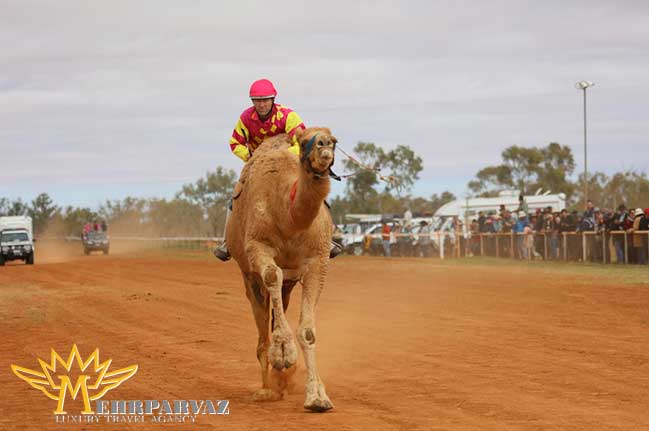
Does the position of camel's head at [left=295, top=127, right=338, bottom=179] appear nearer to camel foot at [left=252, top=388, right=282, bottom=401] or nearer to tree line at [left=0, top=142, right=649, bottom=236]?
camel foot at [left=252, top=388, right=282, bottom=401]

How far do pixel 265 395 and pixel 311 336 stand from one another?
117 centimetres

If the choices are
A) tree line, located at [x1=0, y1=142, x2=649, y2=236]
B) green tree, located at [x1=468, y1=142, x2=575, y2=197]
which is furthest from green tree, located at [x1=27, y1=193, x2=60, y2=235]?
green tree, located at [x1=468, y1=142, x2=575, y2=197]

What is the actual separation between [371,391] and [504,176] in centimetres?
9184

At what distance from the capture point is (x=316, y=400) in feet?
29.8

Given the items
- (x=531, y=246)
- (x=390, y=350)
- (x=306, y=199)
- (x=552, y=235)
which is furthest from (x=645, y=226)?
(x=306, y=199)

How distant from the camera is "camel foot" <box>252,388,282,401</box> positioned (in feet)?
Answer: 33.8

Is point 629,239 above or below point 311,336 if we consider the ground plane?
above

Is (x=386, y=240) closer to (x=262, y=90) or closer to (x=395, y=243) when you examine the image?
(x=395, y=243)

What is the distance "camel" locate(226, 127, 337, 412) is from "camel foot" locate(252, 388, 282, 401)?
10 millimetres

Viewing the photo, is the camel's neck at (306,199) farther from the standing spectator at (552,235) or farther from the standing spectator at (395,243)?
the standing spectator at (395,243)

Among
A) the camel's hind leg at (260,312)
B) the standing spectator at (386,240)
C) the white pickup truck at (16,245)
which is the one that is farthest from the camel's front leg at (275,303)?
the white pickup truck at (16,245)

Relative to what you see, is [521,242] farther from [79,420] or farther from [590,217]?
[79,420]

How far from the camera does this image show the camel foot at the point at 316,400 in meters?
9.07

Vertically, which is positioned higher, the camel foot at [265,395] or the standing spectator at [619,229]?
the standing spectator at [619,229]
